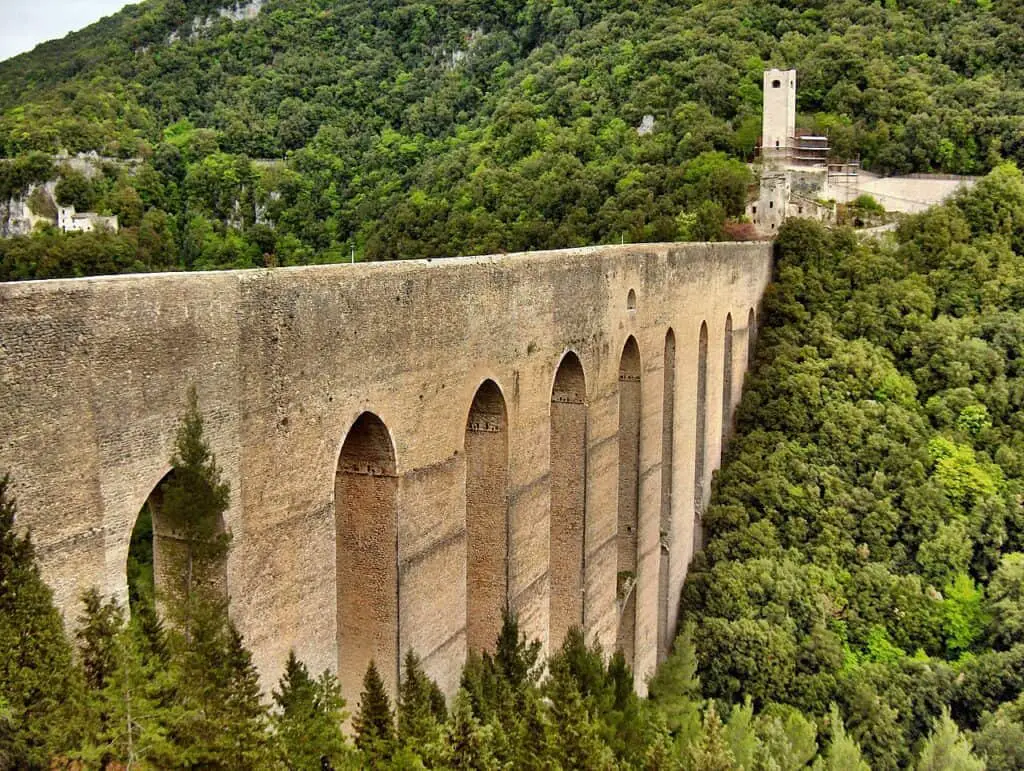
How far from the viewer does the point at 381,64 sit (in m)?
67.4

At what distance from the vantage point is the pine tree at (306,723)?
29.9 feet

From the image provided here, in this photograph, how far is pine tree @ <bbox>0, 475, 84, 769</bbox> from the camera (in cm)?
706

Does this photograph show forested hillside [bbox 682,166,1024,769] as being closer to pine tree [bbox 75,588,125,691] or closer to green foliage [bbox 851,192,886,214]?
green foliage [bbox 851,192,886,214]

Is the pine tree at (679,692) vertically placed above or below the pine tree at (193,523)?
below

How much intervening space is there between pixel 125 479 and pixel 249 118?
60.1m

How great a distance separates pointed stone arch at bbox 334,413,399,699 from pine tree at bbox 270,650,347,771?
216cm

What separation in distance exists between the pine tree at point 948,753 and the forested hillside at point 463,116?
57.7ft

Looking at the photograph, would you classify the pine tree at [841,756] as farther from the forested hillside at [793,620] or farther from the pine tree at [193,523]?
the pine tree at [193,523]

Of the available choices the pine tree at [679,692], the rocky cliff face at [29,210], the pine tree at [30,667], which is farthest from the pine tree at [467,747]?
the rocky cliff face at [29,210]

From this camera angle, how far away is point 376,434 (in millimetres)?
11891

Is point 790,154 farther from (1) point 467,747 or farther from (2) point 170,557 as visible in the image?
(2) point 170,557

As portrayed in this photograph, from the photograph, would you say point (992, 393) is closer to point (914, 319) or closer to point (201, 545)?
point (914, 319)

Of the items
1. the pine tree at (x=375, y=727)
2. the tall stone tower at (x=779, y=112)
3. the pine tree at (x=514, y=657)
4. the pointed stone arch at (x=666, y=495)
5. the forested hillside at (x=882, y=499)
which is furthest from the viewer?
the tall stone tower at (x=779, y=112)

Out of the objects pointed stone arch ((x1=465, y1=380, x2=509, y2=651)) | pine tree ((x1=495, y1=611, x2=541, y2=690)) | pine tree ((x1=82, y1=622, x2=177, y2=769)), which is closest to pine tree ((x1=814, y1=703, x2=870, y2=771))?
pine tree ((x1=495, y1=611, x2=541, y2=690))
